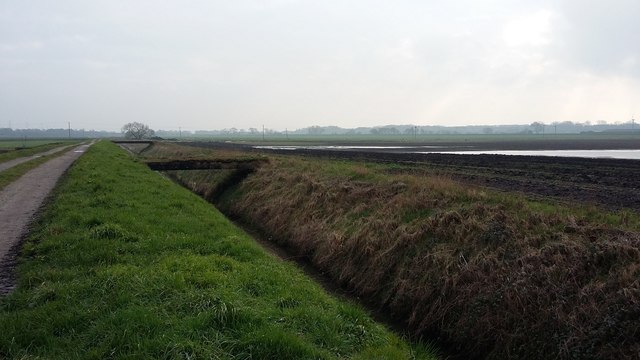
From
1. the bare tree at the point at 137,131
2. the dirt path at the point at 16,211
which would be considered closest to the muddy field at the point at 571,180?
the dirt path at the point at 16,211

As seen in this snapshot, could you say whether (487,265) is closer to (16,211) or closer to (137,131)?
(16,211)

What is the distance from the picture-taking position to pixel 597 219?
1058cm

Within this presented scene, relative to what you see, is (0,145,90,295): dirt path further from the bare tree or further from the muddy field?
the bare tree

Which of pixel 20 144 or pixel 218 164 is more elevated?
pixel 20 144

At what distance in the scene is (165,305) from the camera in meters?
7.18

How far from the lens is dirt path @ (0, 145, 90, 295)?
965 cm

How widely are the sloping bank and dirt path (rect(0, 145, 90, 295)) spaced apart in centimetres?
812

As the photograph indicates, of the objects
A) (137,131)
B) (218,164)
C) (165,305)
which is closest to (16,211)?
(165,305)

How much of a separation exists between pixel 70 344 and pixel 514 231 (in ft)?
29.4

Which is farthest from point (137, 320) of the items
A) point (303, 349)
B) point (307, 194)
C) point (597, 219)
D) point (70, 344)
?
point (307, 194)

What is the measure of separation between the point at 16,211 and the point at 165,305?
40.3 feet

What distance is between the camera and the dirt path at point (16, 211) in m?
9.65

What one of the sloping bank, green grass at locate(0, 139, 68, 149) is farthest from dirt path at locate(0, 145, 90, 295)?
green grass at locate(0, 139, 68, 149)

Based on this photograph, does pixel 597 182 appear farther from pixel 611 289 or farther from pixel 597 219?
pixel 611 289
